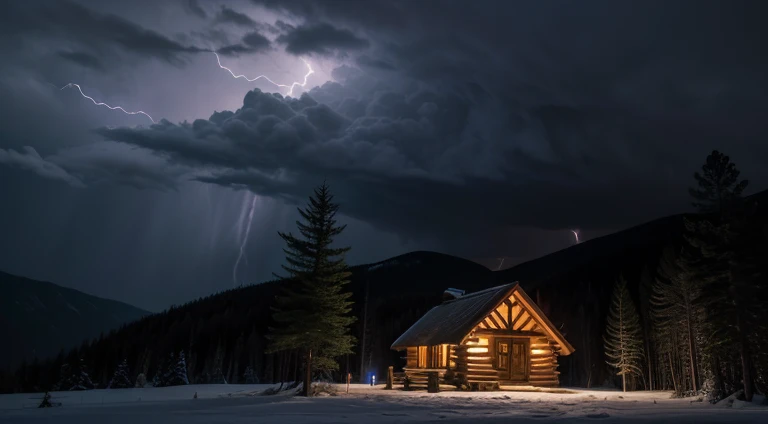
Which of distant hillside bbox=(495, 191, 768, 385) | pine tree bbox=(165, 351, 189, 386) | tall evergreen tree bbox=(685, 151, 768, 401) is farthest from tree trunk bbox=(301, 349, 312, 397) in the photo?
pine tree bbox=(165, 351, 189, 386)

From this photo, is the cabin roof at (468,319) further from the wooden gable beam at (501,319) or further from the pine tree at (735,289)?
the pine tree at (735,289)

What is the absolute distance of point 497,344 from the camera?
107 feet

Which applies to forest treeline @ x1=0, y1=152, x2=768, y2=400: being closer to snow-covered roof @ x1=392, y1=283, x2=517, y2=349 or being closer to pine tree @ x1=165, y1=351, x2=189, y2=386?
snow-covered roof @ x1=392, y1=283, x2=517, y2=349

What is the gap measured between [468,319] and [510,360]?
4.45 metres

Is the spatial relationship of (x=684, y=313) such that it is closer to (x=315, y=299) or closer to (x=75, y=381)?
(x=315, y=299)

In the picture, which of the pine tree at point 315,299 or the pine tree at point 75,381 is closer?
the pine tree at point 315,299

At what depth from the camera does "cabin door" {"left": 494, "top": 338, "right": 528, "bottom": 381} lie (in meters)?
32.9

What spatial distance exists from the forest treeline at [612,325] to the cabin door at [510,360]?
9029mm

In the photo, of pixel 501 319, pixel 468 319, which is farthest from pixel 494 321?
pixel 468 319

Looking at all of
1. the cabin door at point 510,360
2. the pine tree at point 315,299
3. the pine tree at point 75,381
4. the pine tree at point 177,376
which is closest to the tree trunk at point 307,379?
the pine tree at point 315,299

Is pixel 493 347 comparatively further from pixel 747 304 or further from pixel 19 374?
pixel 19 374

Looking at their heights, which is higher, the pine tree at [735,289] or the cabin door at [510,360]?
the pine tree at [735,289]

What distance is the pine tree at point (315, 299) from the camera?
2656 centimetres

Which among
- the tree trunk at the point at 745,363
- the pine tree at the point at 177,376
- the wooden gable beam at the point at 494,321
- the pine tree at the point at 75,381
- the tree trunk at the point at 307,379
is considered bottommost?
the pine tree at the point at 75,381
